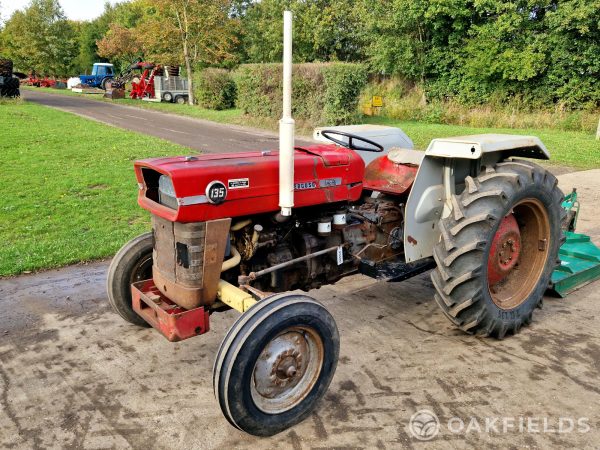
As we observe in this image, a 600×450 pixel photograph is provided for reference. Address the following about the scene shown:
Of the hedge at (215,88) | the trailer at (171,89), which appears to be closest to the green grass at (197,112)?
the hedge at (215,88)

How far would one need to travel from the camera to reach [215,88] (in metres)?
23.4

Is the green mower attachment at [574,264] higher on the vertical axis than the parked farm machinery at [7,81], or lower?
lower

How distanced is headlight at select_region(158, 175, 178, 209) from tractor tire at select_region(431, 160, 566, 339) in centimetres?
173

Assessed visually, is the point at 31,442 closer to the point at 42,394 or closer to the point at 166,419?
the point at 42,394

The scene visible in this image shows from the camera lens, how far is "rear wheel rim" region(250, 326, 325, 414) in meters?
2.54

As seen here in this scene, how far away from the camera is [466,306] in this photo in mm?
3223

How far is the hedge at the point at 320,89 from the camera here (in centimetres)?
1600

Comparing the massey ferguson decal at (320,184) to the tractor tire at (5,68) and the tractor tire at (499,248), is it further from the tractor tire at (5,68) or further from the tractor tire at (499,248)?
the tractor tire at (5,68)

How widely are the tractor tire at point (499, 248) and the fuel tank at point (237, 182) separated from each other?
0.74 meters

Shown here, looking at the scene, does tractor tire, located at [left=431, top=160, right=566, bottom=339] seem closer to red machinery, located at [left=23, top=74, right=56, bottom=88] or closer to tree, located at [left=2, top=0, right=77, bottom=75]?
red machinery, located at [left=23, top=74, right=56, bottom=88]

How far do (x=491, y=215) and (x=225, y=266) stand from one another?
1.71 meters

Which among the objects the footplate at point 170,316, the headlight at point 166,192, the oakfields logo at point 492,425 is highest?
the headlight at point 166,192

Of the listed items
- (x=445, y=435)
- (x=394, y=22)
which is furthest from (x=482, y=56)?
(x=445, y=435)

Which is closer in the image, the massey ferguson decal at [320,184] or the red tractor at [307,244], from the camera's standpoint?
the red tractor at [307,244]
